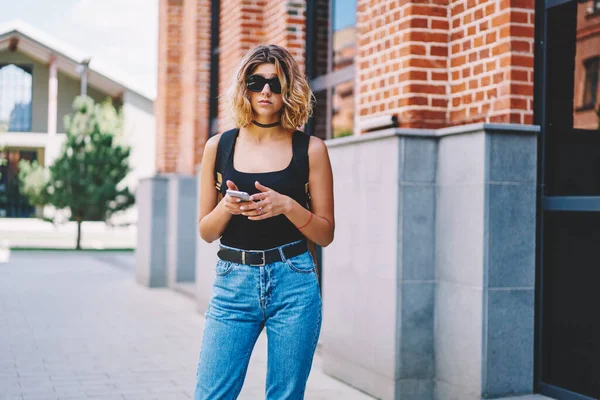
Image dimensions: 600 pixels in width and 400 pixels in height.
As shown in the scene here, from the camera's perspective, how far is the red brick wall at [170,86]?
1365cm

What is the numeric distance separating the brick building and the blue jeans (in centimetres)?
204

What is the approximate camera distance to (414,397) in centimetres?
529

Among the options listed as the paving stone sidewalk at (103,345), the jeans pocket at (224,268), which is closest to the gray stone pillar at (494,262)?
the paving stone sidewalk at (103,345)

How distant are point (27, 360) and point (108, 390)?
1397 millimetres

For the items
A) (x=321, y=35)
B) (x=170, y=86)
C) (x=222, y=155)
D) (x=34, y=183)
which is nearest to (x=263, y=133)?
(x=222, y=155)

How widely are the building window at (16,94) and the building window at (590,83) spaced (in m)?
36.4

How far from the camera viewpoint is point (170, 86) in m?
13.7

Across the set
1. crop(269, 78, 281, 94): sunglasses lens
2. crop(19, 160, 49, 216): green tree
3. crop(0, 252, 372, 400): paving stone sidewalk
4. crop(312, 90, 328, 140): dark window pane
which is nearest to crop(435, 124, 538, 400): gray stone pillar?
crop(0, 252, 372, 400): paving stone sidewalk

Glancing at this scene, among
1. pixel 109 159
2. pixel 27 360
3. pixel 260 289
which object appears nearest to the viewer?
pixel 260 289

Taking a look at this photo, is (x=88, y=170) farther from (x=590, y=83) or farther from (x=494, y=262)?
(x=590, y=83)

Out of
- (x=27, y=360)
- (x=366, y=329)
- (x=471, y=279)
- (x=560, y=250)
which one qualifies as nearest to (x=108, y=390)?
(x=27, y=360)

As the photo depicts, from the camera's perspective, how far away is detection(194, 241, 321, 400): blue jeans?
3.01 meters

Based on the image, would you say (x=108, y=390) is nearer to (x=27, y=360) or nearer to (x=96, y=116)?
(x=27, y=360)

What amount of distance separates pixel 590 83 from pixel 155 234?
939cm
